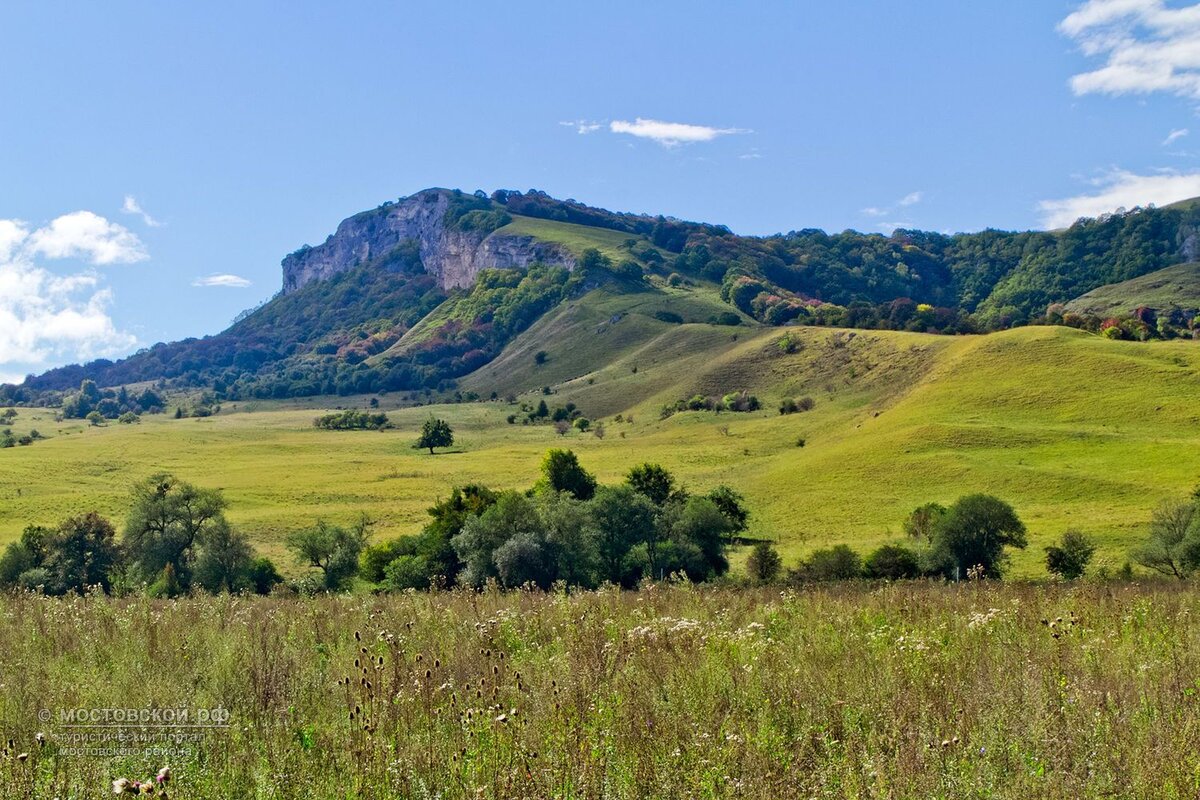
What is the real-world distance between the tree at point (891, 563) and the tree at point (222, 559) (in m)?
31.5

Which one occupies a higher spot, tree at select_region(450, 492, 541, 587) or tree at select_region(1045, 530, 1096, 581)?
tree at select_region(450, 492, 541, 587)

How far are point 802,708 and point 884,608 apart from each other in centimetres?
463

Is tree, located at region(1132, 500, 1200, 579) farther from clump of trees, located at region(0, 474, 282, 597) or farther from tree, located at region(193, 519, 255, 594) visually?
tree, located at region(193, 519, 255, 594)

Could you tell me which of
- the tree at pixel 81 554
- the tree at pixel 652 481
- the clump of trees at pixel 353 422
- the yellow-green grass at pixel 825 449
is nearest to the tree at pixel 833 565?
the yellow-green grass at pixel 825 449

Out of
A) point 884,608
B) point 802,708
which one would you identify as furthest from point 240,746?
point 884,608

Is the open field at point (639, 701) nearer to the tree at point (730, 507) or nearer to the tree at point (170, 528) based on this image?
the tree at point (170, 528)

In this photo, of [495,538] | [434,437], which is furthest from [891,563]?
[434,437]

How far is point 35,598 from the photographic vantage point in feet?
42.1

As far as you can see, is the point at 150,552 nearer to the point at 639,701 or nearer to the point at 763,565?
the point at 763,565

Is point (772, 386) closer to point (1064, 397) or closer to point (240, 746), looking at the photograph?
point (1064, 397)

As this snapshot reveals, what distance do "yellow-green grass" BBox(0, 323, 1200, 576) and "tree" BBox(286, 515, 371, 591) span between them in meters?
4.19

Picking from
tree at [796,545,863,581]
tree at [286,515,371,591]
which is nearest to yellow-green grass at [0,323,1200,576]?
tree at [286,515,371,591]

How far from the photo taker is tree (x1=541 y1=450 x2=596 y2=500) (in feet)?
208

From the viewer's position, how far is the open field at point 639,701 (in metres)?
5.14
